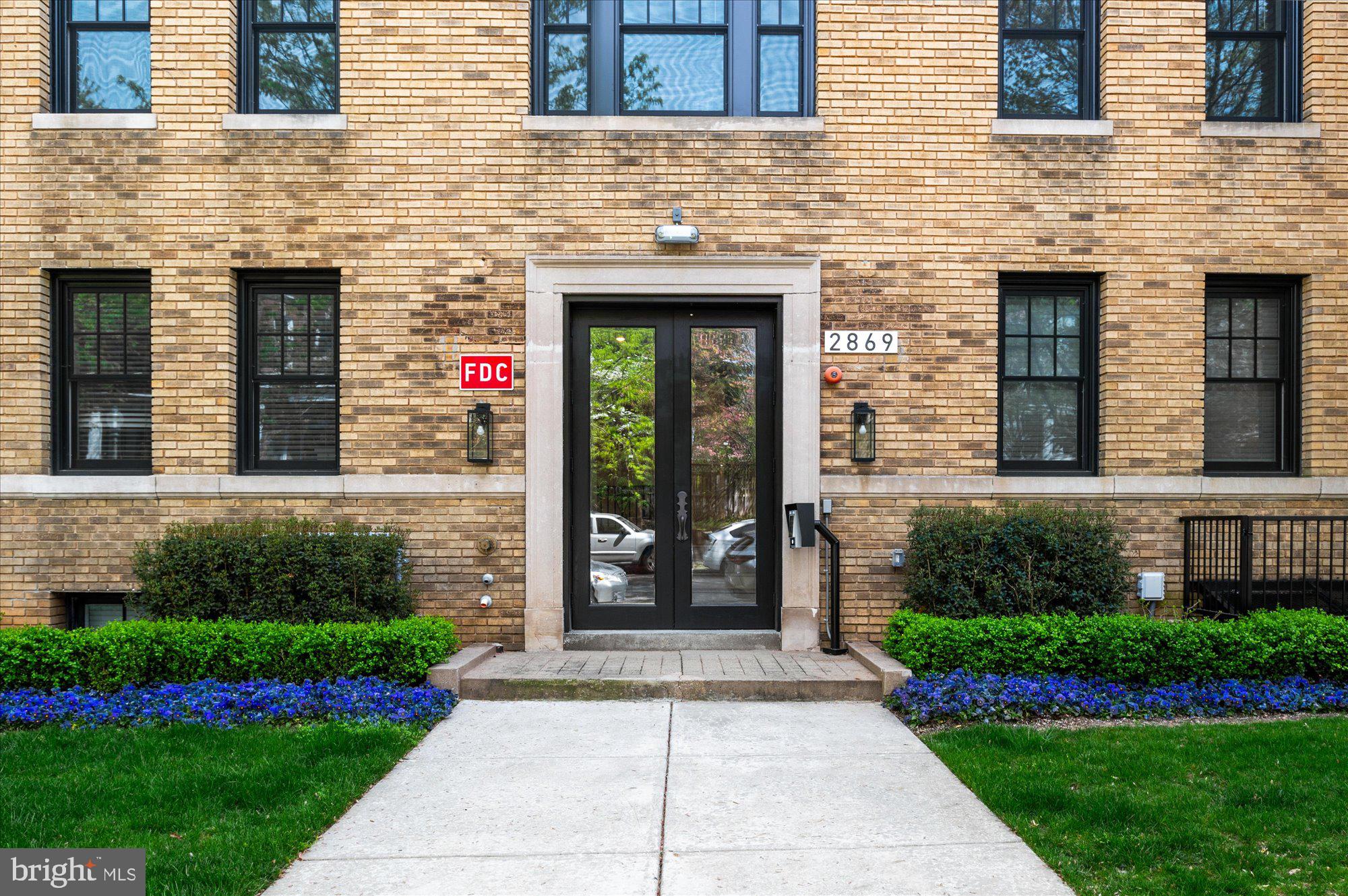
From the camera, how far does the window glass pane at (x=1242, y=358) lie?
321 inches

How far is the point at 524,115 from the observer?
7.69 m

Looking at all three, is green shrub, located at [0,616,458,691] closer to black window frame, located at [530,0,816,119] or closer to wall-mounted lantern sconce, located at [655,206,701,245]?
wall-mounted lantern sconce, located at [655,206,701,245]

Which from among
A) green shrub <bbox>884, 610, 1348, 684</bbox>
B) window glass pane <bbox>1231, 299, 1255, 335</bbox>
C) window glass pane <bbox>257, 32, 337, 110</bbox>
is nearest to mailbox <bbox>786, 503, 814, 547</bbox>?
green shrub <bbox>884, 610, 1348, 684</bbox>

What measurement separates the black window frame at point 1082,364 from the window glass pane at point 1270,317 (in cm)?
167

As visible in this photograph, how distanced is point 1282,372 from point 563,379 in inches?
270

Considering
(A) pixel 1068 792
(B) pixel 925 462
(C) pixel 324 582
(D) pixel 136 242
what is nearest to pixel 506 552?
(C) pixel 324 582

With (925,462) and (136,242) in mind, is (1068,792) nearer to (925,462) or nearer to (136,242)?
(925,462)

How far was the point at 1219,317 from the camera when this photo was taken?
8.13 m

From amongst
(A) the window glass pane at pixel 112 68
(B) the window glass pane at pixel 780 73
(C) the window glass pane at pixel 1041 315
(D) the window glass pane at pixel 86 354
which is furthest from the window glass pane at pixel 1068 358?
(D) the window glass pane at pixel 86 354

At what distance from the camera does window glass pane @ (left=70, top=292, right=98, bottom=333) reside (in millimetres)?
7934

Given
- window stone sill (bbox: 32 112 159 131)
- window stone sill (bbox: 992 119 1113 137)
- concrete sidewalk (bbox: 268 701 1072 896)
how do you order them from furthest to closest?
1. window stone sill (bbox: 992 119 1113 137)
2. window stone sill (bbox: 32 112 159 131)
3. concrete sidewalk (bbox: 268 701 1072 896)

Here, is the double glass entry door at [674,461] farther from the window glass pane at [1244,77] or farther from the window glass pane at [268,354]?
the window glass pane at [1244,77]

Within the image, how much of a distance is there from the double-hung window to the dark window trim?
4.50 meters

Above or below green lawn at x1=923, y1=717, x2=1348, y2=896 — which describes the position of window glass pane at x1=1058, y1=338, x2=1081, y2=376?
above
